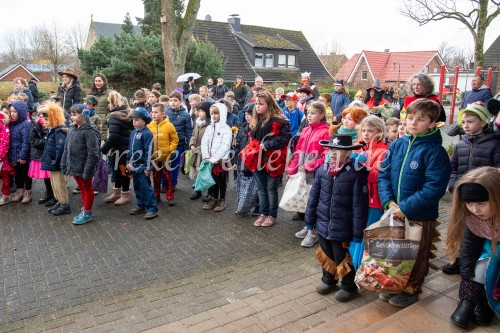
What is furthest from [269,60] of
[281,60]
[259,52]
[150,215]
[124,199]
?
[150,215]

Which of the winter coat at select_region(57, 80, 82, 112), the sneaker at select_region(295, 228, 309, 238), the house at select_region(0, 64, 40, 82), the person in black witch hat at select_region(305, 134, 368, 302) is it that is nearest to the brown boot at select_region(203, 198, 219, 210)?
the sneaker at select_region(295, 228, 309, 238)

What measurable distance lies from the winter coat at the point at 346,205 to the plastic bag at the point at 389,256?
0.32m

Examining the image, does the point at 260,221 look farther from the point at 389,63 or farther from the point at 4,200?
the point at 389,63

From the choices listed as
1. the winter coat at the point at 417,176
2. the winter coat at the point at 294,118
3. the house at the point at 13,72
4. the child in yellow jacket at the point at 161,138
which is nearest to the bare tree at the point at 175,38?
the winter coat at the point at 294,118

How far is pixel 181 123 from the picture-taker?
7.80 metres

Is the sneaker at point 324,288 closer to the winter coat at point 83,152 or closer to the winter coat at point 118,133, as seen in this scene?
the winter coat at point 83,152

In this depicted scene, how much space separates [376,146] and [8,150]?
6342 millimetres

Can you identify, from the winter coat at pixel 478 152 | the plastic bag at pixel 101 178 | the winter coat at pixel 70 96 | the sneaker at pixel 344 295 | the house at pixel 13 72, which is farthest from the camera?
the house at pixel 13 72

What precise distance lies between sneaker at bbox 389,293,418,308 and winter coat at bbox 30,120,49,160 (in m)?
6.12

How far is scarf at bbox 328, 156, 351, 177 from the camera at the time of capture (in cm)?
384

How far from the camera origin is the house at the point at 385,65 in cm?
4919

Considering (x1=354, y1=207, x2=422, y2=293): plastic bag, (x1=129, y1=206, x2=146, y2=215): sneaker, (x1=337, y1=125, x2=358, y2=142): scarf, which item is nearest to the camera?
(x1=354, y1=207, x2=422, y2=293): plastic bag

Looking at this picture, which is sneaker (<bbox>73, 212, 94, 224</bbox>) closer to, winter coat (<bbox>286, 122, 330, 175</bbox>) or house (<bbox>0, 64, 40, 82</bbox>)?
winter coat (<bbox>286, 122, 330, 175</bbox>)

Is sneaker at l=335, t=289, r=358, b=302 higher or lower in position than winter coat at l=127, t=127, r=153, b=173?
lower
